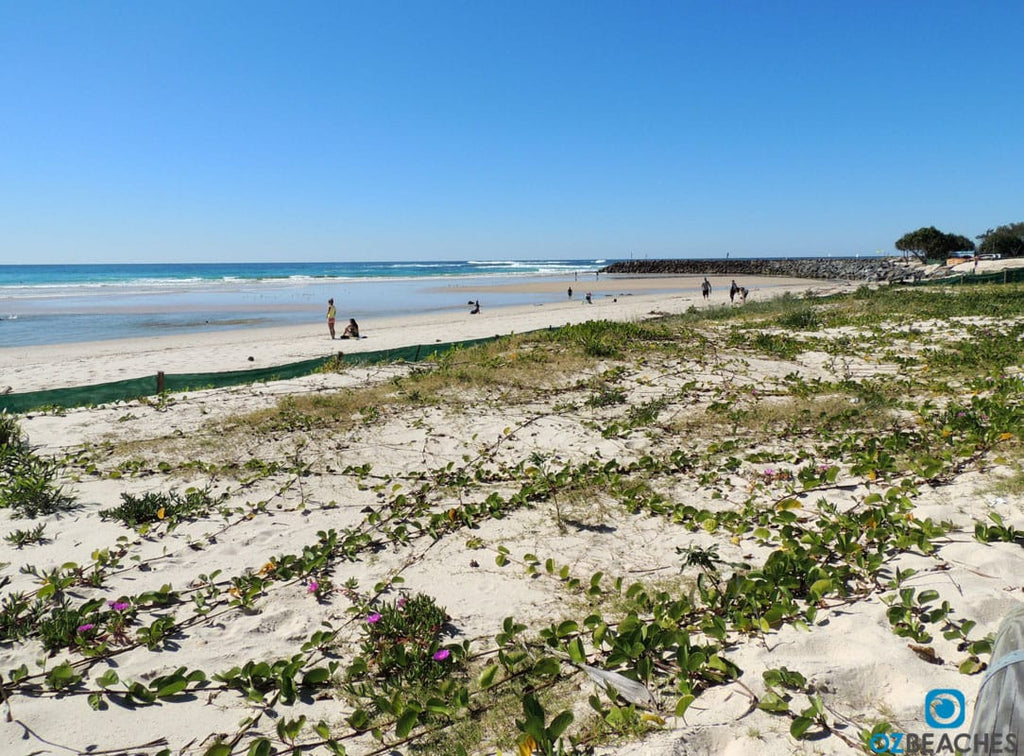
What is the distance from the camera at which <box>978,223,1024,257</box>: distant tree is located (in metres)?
66.1

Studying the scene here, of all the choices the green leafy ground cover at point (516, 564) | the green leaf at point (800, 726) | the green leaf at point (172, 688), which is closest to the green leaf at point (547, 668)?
the green leafy ground cover at point (516, 564)

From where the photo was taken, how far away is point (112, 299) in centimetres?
4378

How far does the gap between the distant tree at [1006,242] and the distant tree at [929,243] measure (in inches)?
119

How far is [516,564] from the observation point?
404 centimetres

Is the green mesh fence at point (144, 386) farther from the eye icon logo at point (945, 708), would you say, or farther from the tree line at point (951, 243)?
the tree line at point (951, 243)

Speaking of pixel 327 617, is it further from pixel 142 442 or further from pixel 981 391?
pixel 981 391

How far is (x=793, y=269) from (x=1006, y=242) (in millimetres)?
22661

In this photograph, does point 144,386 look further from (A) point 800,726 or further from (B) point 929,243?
(B) point 929,243

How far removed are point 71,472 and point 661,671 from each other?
6129 mm

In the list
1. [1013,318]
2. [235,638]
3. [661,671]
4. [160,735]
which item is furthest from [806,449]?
[1013,318]

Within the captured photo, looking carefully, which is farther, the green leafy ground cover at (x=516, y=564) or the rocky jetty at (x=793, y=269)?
the rocky jetty at (x=793, y=269)

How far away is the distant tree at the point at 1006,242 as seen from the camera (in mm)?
66125

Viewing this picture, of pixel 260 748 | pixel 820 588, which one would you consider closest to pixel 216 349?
pixel 260 748

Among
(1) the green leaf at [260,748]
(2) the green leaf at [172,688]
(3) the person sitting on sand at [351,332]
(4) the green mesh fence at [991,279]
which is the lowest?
(2) the green leaf at [172,688]
